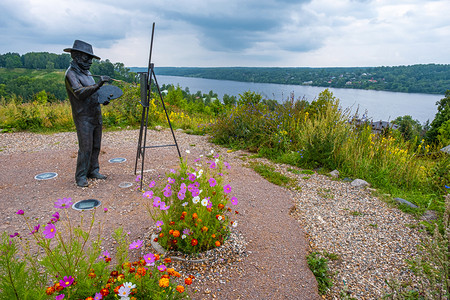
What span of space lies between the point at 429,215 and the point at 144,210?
4.19 meters

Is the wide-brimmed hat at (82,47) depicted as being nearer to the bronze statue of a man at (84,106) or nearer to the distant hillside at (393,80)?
the bronze statue of a man at (84,106)

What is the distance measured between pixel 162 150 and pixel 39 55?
242 feet

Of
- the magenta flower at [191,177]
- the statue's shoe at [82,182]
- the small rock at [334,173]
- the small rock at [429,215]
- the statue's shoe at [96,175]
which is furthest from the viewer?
the small rock at [334,173]

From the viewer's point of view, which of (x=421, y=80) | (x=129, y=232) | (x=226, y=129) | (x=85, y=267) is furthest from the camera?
(x=421, y=80)

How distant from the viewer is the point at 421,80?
45031 mm

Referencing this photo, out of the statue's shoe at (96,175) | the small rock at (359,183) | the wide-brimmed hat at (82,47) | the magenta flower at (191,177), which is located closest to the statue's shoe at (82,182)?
the statue's shoe at (96,175)

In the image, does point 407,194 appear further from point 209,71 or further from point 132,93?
point 209,71

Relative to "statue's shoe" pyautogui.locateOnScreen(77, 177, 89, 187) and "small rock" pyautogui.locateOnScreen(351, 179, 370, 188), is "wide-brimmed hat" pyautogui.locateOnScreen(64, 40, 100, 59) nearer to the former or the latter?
"statue's shoe" pyautogui.locateOnScreen(77, 177, 89, 187)

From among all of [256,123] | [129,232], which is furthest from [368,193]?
[129,232]

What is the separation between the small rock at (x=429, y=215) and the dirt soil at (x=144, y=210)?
1908mm

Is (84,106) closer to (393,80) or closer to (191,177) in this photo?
(191,177)

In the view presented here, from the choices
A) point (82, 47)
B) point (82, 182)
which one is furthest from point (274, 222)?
point (82, 47)

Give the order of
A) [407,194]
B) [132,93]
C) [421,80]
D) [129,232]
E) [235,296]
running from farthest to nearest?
[421,80] < [132,93] < [407,194] < [129,232] < [235,296]

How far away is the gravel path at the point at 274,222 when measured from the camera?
103 inches
